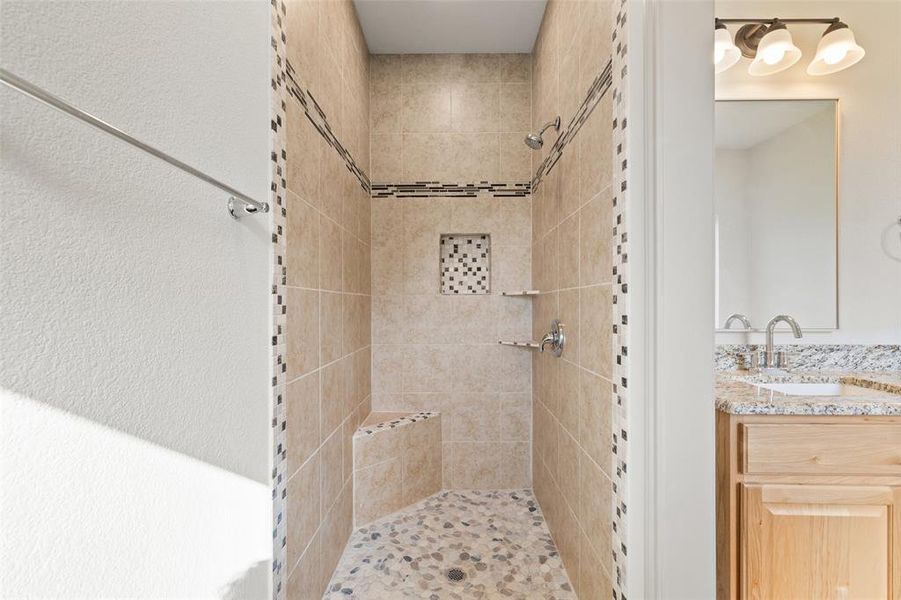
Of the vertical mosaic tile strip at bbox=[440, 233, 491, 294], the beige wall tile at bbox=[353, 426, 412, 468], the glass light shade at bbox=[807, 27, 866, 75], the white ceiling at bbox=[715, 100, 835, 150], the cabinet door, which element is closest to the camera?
the cabinet door

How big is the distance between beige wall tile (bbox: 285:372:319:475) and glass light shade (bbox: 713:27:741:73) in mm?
2069

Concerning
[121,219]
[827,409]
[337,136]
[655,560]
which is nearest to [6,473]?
[121,219]

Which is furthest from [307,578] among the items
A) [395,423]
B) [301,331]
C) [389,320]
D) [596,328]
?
[389,320]

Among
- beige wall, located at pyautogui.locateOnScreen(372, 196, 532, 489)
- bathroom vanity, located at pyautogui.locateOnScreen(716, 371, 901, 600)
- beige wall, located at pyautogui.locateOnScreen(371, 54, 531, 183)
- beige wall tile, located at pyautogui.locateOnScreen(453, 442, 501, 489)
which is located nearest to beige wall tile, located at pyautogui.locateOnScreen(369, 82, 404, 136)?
beige wall, located at pyautogui.locateOnScreen(371, 54, 531, 183)

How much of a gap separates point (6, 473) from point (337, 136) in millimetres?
1560

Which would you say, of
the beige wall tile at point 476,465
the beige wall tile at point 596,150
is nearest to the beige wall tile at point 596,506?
the beige wall tile at point 596,150

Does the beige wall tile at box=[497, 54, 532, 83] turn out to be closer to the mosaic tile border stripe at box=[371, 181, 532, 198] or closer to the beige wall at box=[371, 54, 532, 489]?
the beige wall at box=[371, 54, 532, 489]

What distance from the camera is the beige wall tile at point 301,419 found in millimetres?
1164

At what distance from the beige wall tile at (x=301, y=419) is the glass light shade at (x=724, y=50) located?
2069 millimetres

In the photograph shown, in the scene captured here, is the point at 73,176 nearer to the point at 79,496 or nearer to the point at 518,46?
the point at 79,496

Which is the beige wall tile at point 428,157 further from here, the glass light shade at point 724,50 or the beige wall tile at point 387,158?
the glass light shade at point 724,50

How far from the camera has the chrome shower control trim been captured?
1.66 meters

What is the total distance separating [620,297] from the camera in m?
1.09

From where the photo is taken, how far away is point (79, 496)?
517 millimetres
